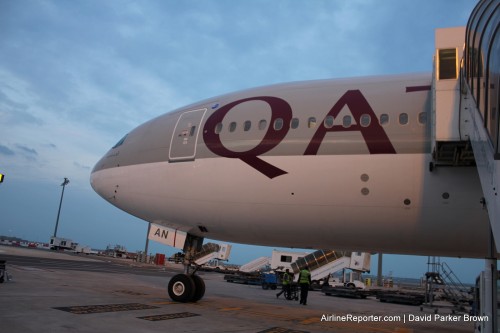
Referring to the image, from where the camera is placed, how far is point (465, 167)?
794 cm

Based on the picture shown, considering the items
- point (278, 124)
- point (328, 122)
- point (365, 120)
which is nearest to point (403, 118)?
point (365, 120)

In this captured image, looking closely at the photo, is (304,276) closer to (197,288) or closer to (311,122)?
(197,288)

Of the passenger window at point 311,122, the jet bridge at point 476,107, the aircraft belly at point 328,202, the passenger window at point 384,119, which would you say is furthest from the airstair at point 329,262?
the jet bridge at point 476,107

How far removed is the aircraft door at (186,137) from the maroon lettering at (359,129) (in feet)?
10.1

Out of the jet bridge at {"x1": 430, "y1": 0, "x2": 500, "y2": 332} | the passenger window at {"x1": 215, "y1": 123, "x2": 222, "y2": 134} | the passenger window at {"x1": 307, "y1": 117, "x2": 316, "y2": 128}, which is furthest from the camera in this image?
the passenger window at {"x1": 215, "y1": 123, "x2": 222, "y2": 134}

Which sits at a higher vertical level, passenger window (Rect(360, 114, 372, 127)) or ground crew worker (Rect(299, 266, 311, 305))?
passenger window (Rect(360, 114, 372, 127))

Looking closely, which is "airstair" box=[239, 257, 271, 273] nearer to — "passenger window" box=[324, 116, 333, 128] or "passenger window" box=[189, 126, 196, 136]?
"passenger window" box=[189, 126, 196, 136]

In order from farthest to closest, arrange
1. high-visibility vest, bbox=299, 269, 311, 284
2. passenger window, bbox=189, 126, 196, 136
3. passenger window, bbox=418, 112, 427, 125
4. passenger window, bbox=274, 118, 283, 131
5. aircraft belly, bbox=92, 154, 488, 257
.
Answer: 1. high-visibility vest, bbox=299, 269, 311, 284
2. passenger window, bbox=189, 126, 196, 136
3. passenger window, bbox=274, 118, 283, 131
4. passenger window, bbox=418, 112, 427, 125
5. aircraft belly, bbox=92, 154, 488, 257

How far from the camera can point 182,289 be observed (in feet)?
38.5

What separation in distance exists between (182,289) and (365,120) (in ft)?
21.6

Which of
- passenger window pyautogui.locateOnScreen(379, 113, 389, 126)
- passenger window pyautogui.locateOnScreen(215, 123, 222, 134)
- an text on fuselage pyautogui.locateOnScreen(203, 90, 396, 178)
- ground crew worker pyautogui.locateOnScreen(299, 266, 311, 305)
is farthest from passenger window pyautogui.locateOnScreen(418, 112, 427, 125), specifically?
ground crew worker pyautogui.locateOnScreen(299, 266, 311, 305)

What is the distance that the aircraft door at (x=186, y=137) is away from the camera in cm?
1074

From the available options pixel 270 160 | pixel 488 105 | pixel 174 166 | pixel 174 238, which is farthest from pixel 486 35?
pixel 174 238

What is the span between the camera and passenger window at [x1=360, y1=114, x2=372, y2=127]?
876 centimetres
